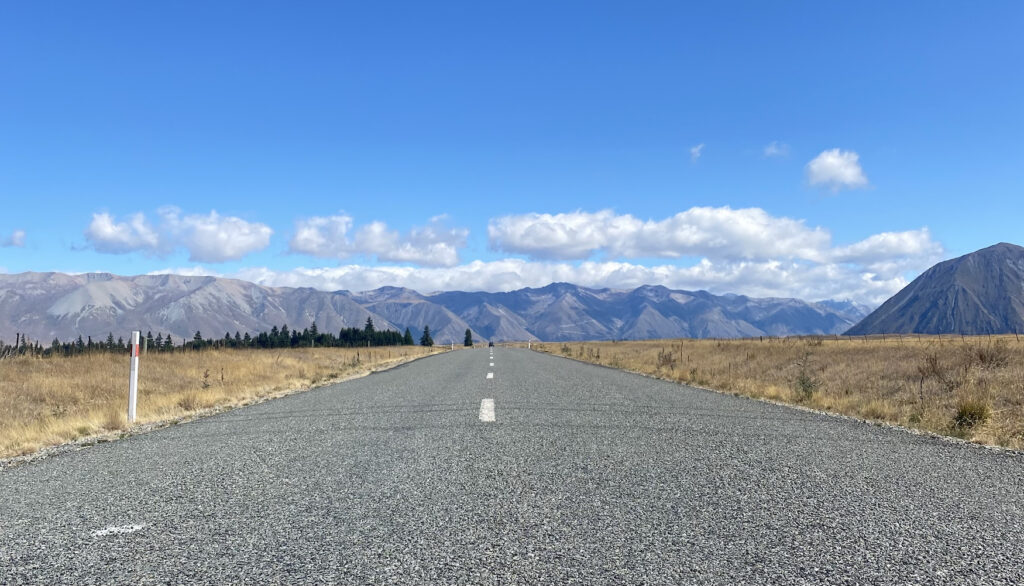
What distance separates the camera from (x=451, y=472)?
227 inches

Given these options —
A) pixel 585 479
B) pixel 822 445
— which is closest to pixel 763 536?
pixel 585 479

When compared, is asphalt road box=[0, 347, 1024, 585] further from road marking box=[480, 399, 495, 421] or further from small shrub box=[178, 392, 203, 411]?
small shrub box=[178, 392, 203, 411]

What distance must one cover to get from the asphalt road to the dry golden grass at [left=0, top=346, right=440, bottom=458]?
252 centimetres

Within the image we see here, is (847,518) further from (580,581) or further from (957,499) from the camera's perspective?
(580,581)

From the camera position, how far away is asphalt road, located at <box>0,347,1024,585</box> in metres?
3.44

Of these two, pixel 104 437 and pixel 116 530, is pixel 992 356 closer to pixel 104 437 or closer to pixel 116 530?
pixel 116 530

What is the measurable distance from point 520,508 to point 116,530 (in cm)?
291

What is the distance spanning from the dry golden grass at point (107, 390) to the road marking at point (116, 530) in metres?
5.21

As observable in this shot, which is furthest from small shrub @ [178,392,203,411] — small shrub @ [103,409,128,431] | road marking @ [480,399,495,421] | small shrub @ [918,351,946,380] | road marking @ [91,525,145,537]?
small shrub @ [918,351,946,380]

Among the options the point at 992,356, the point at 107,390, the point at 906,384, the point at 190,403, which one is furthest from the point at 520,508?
the point at 992,356

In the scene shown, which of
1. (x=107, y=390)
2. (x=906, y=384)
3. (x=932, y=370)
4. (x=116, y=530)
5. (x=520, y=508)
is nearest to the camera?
(x=116, y=530)

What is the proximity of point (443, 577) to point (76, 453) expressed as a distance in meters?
6.74

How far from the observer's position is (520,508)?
4.56 m

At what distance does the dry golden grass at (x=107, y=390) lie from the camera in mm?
9828
